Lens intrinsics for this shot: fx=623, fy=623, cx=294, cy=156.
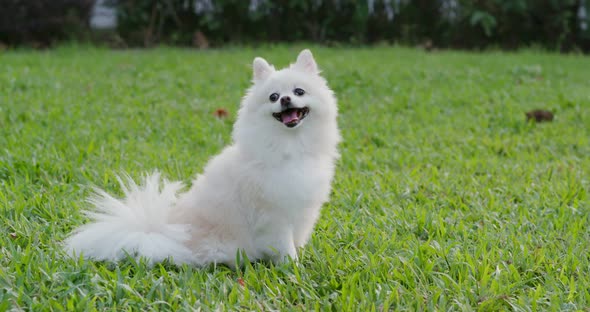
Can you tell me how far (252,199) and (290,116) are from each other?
42 centimetres

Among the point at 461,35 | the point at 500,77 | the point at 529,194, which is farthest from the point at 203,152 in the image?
the point at 461,35

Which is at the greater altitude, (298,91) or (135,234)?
(298,91)

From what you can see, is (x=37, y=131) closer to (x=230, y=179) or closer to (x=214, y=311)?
(x=230, y=179)

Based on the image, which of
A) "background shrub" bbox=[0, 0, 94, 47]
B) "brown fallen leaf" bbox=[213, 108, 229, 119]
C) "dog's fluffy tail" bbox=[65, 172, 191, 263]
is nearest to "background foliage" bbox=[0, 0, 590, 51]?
"background shrub" bbox=[0, 0, 94, 47]

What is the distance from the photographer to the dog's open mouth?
2805mm

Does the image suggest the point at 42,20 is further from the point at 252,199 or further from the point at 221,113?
the point at 252,199

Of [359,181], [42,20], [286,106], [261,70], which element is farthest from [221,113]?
[42,20]

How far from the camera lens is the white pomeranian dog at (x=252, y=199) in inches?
111

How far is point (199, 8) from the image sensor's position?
40.0 feet

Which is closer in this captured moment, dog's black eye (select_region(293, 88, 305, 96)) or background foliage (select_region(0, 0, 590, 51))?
dog's black eye (select_region(293, 88, 305, 96))

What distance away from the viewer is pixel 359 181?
432 centimetres

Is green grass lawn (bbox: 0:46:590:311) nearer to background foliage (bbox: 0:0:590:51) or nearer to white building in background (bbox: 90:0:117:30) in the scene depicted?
white building in background (bbox: 90:0:117:30)

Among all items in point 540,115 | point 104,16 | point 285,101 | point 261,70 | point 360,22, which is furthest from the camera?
point 360,22

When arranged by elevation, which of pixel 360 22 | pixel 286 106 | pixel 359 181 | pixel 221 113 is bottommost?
pixel 359 181
